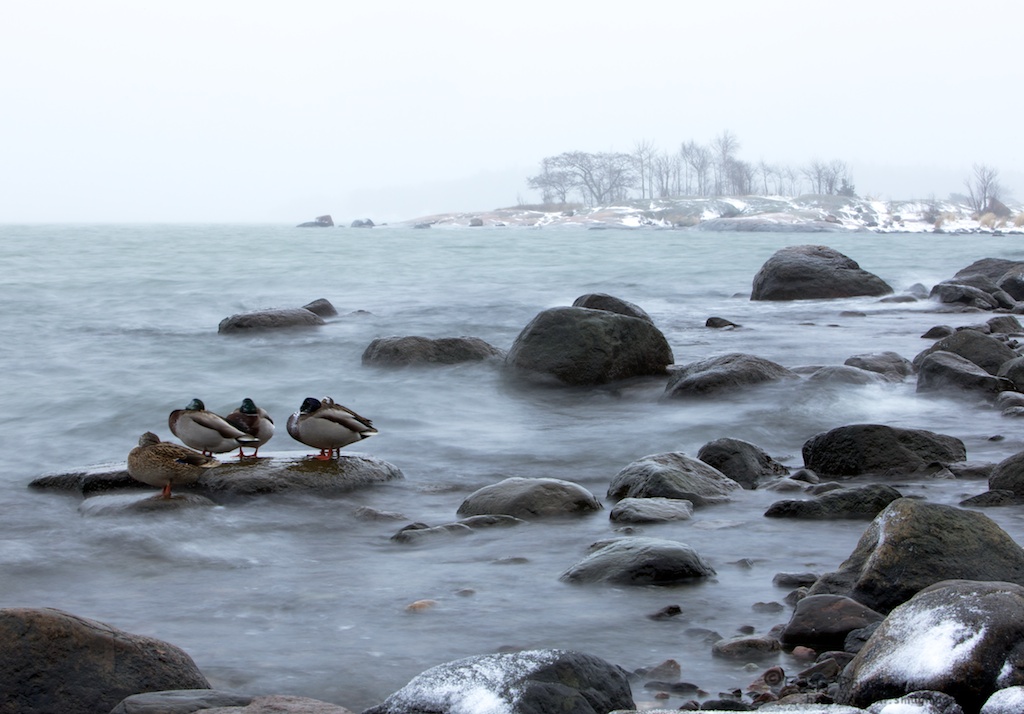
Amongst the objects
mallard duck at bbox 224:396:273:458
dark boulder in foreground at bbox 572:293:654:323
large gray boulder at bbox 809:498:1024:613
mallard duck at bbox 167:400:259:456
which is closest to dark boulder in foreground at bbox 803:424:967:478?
large gray boulder at bbox 809:498:1024:613

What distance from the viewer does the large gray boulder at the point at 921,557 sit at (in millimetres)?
4418

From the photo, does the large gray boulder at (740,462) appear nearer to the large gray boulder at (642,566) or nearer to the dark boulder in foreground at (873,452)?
the dark boulder in foreground at (873,452)

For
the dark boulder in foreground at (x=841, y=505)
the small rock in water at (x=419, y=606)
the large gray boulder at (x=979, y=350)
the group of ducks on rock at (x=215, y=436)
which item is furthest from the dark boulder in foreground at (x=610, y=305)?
the small rock in water at (x=419, y=606)

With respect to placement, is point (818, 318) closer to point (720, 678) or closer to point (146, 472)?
point (146, 472)

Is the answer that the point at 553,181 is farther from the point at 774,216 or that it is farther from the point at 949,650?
the point at 949,650

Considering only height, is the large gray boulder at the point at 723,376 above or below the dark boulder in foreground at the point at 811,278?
below

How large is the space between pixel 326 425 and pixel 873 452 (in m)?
3.75

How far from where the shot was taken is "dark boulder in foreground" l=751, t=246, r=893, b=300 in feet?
77.3

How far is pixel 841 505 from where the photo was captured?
6.32m

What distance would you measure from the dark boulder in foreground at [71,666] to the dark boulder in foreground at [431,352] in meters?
10.1

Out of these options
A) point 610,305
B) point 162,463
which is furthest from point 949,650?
point 610,305

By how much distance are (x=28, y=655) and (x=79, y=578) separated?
7.38 feet

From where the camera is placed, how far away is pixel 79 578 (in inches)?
226

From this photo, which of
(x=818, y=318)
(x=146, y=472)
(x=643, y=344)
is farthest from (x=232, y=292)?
(x=146, y=472)
